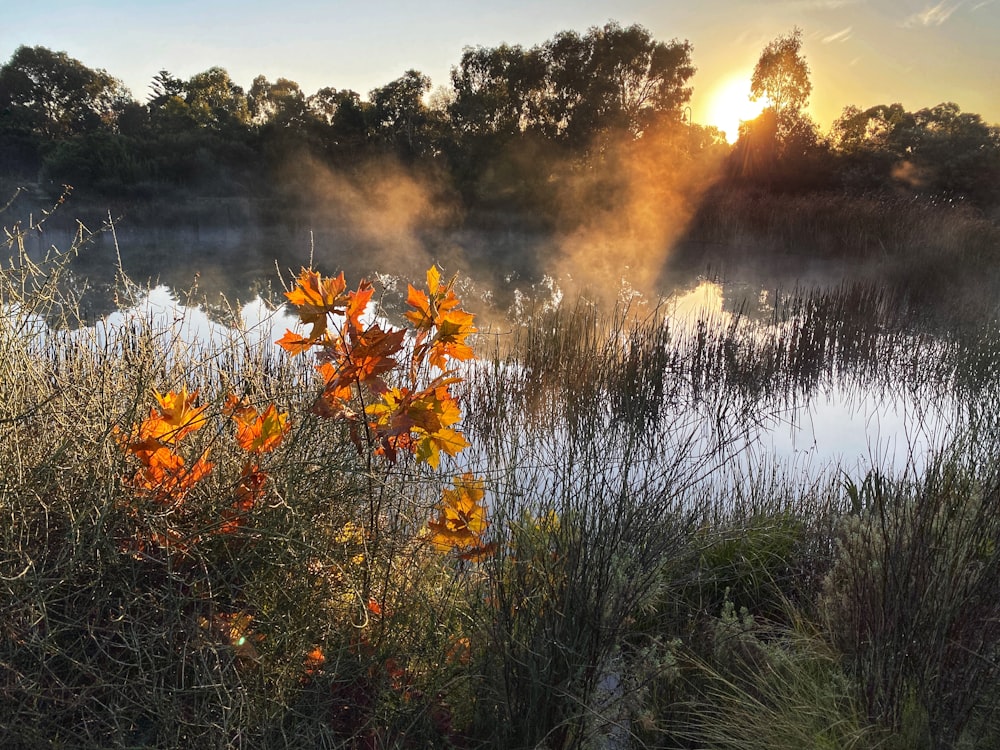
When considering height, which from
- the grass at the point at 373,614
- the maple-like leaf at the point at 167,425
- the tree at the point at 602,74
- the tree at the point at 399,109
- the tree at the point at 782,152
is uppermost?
the tree at the point at 602,74

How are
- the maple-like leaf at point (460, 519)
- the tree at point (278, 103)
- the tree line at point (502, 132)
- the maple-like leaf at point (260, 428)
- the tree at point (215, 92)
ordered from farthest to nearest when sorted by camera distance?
the tree at point (215, 92) → the tree at point (278, 103) → the tree line at point (502, 132) → the maple-like leaf at point (460, 519) → the maple-like leaf at point (260, 428)

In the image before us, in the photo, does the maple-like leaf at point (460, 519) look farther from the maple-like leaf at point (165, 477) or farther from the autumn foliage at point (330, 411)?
the maple-like leaf at point (165, 477)

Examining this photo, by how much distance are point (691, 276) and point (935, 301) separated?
4754 millimetres

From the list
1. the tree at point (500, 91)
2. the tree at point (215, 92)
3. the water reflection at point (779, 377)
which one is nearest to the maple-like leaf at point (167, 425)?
the water reflection at point (779, 377)

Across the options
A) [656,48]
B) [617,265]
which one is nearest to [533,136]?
[656,48]

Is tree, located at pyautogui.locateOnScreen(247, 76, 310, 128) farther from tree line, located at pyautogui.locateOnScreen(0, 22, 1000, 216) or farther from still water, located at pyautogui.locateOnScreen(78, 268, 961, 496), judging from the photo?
still water, located at pyautogui.locateOnScreen(78, 268, 961, 496)

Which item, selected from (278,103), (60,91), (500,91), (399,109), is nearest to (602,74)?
(500,91)

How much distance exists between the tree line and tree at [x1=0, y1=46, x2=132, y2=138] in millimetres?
72

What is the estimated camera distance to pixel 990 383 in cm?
495

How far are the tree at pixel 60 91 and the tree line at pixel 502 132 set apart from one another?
72 mm

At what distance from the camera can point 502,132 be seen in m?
23.4

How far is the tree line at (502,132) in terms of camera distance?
62.4ft

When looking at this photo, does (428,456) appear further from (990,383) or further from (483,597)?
(990,383)

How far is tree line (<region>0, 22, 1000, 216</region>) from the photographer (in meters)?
19.0
